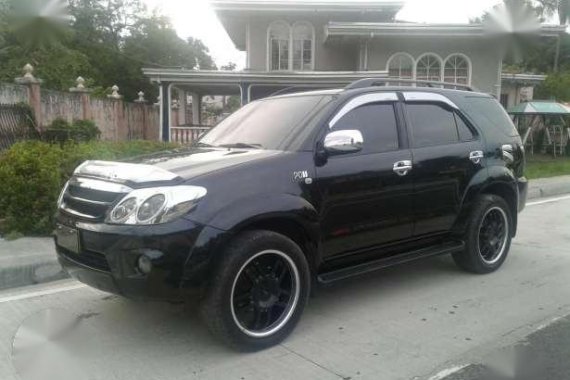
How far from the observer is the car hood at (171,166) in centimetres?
387

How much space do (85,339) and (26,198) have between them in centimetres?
326

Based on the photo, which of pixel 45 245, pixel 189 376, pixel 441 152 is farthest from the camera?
pixel 45 245

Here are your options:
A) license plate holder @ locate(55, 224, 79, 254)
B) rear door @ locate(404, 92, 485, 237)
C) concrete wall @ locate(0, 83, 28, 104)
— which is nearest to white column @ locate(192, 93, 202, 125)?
concrete wall @ locate(0, 83, 28, 104)

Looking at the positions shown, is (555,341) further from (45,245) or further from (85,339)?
(45,245)

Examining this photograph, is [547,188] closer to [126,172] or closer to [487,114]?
[487,114]

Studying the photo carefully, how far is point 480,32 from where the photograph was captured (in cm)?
1898

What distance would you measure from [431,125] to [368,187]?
1.15 meters

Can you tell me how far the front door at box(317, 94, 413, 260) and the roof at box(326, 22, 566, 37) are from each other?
1430cm

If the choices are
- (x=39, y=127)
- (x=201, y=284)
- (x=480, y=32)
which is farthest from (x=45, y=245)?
(x=480, y=32)

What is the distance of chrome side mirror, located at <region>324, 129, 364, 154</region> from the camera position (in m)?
4.38

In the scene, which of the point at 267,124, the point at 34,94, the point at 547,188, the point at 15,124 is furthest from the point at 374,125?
the point at 34,94

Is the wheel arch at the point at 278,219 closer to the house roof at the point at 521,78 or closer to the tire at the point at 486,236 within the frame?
the tire at the point at 486,236

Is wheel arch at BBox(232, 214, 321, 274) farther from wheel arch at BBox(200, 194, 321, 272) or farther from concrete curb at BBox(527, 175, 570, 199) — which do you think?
concrete curb at BBox(527, 175, 570, 199)

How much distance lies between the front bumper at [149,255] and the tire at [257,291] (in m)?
0.26
